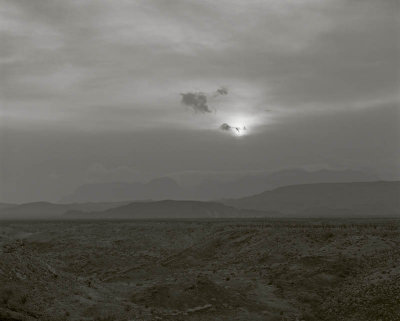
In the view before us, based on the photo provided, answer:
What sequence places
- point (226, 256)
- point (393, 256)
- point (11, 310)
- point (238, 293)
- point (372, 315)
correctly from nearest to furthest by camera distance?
1. point (11, 310)
2. point (372, 315)
3. point (238, 293)
4. point (393, 256)
5. point (226, 256)

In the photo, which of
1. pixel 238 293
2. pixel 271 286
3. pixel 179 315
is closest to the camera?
pixel 179 315

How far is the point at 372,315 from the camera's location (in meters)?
27.0

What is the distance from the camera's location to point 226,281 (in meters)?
37.2

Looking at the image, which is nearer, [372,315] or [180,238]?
[372,315]

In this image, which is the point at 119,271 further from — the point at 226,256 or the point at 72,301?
the point at 72,301

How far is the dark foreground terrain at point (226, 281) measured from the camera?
2845 cm

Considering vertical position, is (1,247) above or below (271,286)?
above

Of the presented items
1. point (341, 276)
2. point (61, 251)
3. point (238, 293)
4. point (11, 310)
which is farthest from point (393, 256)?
point (61, 251)

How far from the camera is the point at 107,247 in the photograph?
2446 inches

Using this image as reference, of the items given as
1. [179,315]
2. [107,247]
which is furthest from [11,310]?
[107,247]

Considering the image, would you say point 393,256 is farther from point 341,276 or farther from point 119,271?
point 119,271

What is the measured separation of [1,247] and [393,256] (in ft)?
116

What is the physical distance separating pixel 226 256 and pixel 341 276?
1774 centimetres

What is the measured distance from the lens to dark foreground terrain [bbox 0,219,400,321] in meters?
28.5
